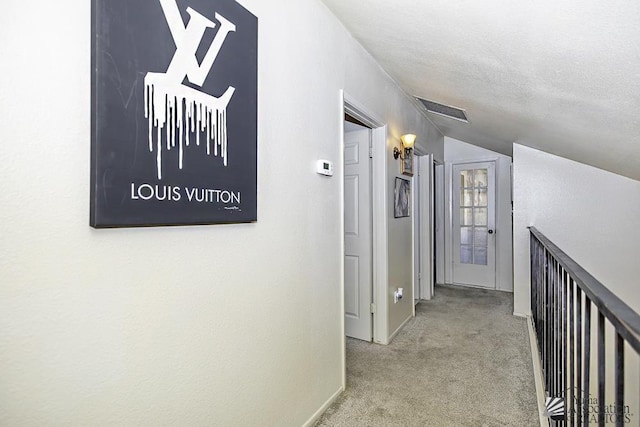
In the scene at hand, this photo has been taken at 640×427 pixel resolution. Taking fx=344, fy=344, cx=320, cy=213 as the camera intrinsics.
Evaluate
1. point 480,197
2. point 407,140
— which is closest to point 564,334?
point 407,140

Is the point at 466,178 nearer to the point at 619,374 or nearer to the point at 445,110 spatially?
the point at 445,110

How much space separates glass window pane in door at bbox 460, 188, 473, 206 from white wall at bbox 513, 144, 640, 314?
1331 millimetres

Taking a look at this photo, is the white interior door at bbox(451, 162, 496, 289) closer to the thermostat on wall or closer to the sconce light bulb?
the sconce light bulb

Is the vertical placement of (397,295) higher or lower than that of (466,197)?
lower

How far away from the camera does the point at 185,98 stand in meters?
1.13

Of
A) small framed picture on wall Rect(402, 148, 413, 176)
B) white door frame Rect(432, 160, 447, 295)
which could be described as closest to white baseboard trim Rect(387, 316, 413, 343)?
small framed picture on wall Rect(402, 148, 413, 176)

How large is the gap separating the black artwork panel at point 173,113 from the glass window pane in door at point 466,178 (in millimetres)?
4563

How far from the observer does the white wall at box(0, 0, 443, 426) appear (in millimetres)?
820

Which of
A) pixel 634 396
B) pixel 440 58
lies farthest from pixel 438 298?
pixel 440 58

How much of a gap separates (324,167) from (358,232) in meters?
1.18

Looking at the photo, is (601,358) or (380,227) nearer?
(601,358)

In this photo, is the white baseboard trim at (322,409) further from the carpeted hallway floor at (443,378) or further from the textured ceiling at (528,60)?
the textured ceiling at (528,60)

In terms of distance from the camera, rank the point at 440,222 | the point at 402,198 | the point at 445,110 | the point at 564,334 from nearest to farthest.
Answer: the point at 564,334 → the point at 402,198 → the point at 445,110 → the point at 440,222

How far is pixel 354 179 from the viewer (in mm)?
3047
